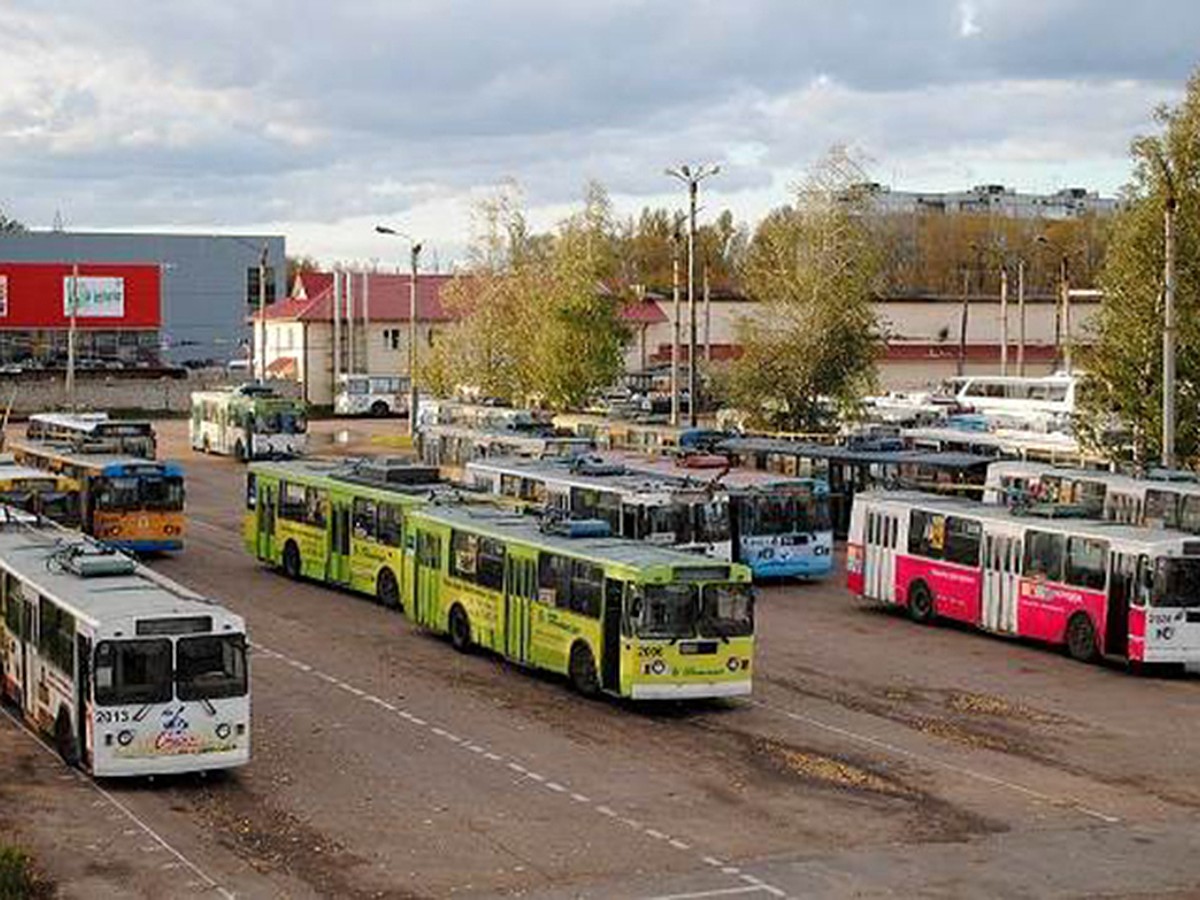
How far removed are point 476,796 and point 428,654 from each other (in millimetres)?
10659

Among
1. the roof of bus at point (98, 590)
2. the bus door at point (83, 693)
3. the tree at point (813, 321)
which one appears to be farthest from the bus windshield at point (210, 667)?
the tree at point (813, 321)

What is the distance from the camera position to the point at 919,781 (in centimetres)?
2589

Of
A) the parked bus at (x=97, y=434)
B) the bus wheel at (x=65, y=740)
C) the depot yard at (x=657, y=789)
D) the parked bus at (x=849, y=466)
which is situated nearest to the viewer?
the depot yard at (x=657, y=789)

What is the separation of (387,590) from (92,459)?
39.1 ft

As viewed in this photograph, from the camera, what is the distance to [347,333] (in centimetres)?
11606

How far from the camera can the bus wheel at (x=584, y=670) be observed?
30641 mm

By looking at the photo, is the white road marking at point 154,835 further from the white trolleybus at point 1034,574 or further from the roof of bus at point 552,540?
the white trolleybus at point 1034,574

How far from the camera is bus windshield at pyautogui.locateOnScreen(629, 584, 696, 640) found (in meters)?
29.5

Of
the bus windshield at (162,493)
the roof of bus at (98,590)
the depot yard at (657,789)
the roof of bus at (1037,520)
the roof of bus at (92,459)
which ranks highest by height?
the roof of bus at (92,459)

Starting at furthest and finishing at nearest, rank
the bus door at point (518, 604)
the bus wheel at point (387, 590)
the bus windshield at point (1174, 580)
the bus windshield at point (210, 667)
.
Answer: the bus wheel at point (387, 590) → the bus windshield at point (1174, 580) → the bus door at point (518, 604) → the bus windshield at point (210, 667)

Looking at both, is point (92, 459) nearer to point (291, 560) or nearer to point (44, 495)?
point (44, 495)

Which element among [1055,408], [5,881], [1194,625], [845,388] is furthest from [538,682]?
[1055,408]

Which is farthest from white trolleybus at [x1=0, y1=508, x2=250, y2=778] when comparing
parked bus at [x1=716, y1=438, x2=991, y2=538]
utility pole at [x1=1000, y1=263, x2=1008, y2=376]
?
utility pole at [x1=1000, y1=263, x2=1008, y2=376]

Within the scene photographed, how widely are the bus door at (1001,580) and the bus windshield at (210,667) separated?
17.1 metres
